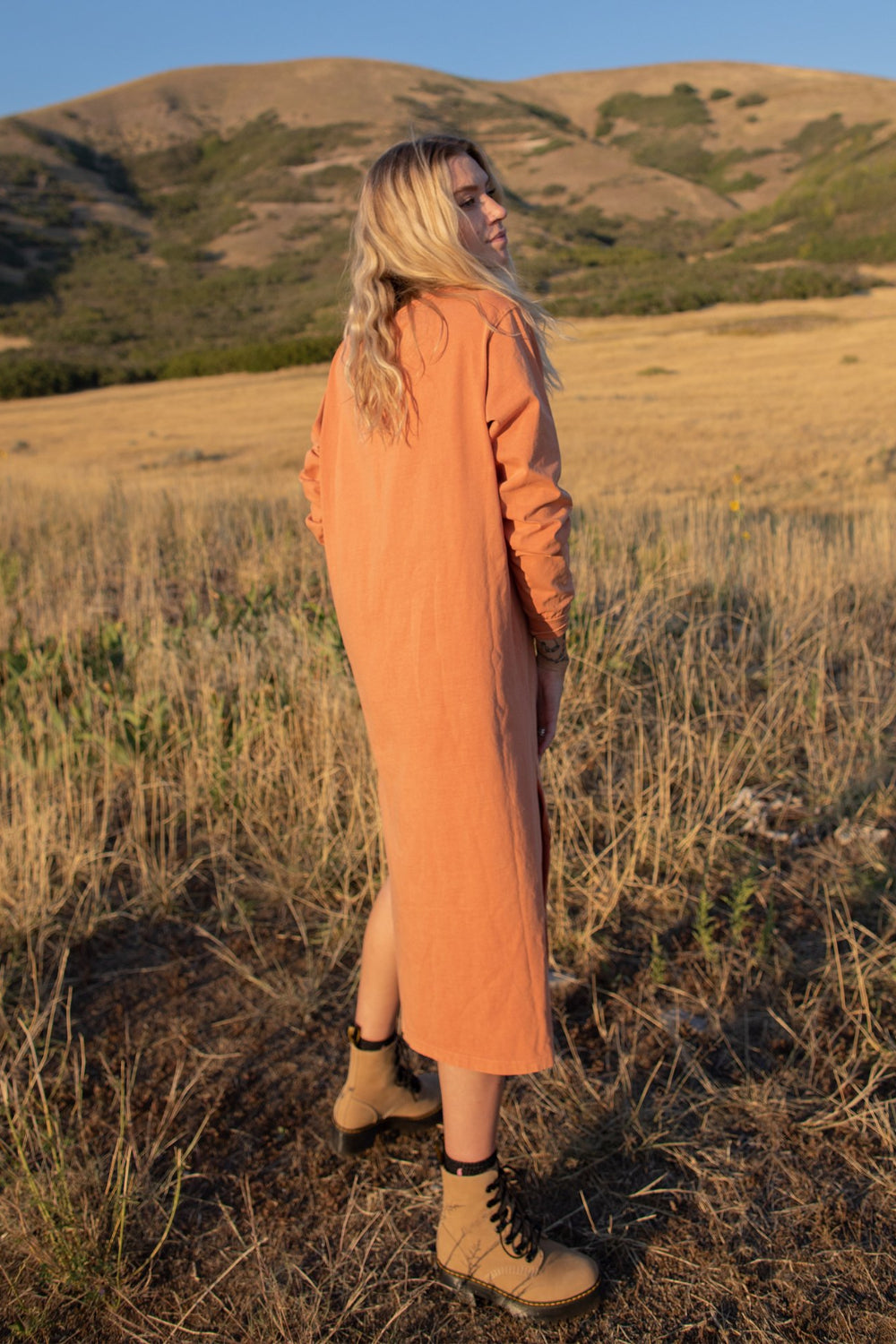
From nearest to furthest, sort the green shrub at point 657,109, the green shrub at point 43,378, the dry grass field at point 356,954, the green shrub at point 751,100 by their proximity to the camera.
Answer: the dry grass field at point 356,954 < the green shrub at point 43,378 < the green shrub at point 751,100 < the green shrub at point 657,109

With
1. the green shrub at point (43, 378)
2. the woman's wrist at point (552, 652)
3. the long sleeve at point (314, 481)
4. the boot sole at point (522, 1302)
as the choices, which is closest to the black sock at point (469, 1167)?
the boot sole at point (522, 1302)

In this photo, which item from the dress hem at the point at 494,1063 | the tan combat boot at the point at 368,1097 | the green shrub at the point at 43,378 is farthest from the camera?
the green shrub at the point at 43,378

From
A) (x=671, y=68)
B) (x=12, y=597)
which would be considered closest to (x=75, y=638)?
(x=12, y=597)

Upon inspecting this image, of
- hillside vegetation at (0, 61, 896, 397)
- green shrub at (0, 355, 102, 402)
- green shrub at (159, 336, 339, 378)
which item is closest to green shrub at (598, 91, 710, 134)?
hillside vegetation at (0, 61, 896, 397)

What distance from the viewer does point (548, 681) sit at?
5.93 ft

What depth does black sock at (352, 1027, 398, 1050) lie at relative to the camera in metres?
2.10

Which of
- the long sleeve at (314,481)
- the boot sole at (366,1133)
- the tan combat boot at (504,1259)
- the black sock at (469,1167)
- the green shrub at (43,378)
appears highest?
the long sleeve at (314,481)

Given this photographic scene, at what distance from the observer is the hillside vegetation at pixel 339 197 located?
42.4 meters

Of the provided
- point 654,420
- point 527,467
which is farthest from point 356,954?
point 654,420

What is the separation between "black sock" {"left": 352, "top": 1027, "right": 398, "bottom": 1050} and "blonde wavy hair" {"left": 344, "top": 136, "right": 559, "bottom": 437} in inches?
50.2

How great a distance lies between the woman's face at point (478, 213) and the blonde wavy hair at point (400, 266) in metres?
0.02

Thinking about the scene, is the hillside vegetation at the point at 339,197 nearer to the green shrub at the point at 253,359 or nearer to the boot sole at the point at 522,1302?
the green shrub at the point at 253,359

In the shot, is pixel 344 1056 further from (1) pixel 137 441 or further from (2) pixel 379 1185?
(1) pixel 137 441

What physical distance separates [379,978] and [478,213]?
1460 millimetres
